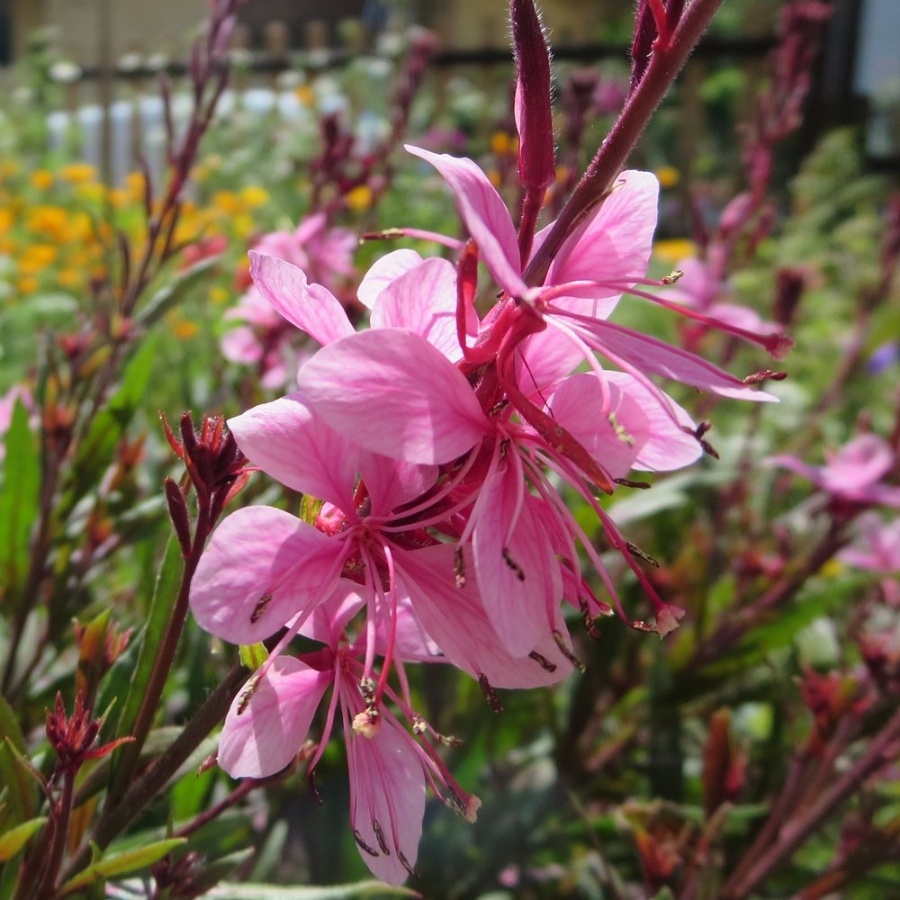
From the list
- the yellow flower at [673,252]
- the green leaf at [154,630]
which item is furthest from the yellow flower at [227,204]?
the green leaf at [154,630]

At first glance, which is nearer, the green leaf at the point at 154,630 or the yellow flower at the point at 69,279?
the green leaf at the point at 154,630

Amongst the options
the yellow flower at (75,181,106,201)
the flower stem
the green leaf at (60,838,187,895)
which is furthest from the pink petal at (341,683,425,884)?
the yellow flower at (75,181,106,201)

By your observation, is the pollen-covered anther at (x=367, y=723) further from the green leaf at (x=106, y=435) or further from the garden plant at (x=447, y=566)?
the green leaf at (x=106, y=435)

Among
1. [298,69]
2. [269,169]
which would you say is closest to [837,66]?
[298,69]

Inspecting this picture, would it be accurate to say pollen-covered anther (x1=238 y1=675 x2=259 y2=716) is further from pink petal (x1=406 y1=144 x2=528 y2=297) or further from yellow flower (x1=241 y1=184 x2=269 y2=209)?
yellow flower (x1=241 y1=184 x2=269 y2=209)

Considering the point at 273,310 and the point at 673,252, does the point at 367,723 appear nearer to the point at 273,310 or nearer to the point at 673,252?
the point at 273,310

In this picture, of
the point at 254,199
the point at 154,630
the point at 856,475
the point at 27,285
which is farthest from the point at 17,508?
the point at 254,199

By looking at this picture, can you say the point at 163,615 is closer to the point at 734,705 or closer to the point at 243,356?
the point at 243,356
